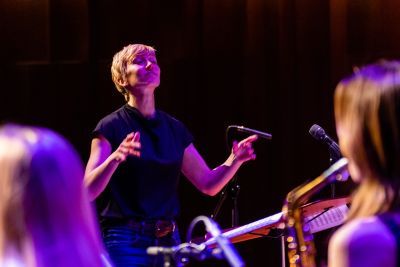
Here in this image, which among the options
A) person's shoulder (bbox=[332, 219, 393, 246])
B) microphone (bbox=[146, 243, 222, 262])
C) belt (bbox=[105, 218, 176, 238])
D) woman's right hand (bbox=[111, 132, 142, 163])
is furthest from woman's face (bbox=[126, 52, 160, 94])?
person's shoulder (bbox=[332, 219, 393, 246])

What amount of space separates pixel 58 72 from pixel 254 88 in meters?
1.39

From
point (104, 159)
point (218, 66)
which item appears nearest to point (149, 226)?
point (104, 159)

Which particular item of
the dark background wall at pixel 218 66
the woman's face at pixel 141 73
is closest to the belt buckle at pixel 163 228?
the woman's face at pixel 141 73

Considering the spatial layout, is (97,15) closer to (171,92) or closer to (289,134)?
(171,92)

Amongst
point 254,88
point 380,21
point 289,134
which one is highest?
point 380,21

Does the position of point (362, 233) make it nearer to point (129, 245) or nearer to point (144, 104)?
point (129, 245)

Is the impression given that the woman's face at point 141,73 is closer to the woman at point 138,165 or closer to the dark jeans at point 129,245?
the woman at point 138,165

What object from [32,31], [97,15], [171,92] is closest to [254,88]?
[171,92]

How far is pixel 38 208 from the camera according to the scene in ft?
4.85

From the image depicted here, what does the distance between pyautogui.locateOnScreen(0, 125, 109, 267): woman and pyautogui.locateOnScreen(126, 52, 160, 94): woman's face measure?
2.10m

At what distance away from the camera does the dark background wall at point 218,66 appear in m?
4.57

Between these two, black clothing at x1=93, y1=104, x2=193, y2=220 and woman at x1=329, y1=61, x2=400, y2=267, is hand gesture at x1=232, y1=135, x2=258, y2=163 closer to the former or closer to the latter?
black clothing at x1=93, y1=104, x2=193, y2=220

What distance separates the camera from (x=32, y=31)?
4992mm

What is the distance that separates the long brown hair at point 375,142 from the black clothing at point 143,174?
183cm
